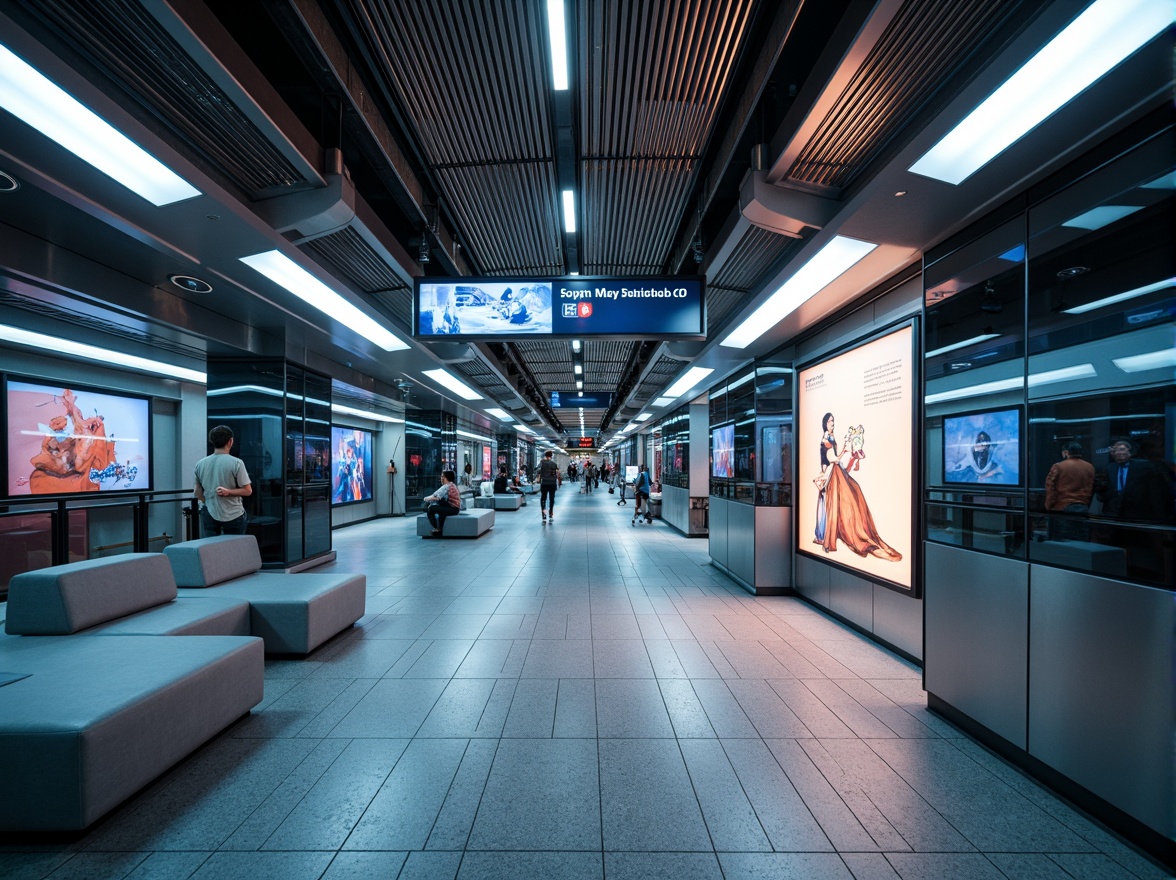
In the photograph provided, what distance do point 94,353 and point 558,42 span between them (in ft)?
26.8

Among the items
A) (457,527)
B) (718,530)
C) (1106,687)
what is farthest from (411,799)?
(457,527)

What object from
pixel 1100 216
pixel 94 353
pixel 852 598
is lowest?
pixel 852 598

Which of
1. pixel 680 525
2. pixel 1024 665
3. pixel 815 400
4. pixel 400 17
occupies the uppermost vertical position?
pixel 400 17

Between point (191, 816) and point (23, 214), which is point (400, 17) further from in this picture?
point (191, 816)

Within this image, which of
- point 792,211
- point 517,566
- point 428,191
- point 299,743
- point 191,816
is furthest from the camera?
point 517,566

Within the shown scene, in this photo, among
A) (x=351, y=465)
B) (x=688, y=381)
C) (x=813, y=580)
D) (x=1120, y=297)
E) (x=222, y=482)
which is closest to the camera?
(x=1120, y=297)

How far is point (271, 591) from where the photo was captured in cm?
426

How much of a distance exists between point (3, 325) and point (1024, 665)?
9.62 metres

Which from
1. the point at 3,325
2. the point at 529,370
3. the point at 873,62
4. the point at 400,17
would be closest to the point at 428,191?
the point at 400,17

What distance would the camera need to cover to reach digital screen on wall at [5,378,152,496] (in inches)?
256

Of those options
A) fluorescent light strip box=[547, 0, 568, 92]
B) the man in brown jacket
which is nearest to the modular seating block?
fluorescent light strip box=[547, 0, 568, 92]

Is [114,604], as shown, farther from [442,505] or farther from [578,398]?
[578,398]

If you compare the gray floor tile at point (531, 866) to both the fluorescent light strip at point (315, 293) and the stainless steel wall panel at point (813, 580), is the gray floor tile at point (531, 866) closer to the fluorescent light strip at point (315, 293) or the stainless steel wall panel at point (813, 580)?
the fluorescent light strip at point (315, 293)

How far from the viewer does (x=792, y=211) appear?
326cm
